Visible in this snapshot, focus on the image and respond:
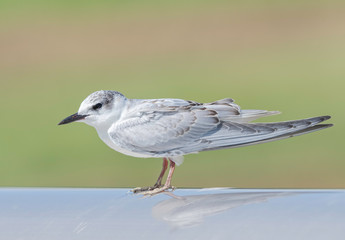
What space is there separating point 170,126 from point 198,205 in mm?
673

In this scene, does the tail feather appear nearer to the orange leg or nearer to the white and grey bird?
the white and grey bird

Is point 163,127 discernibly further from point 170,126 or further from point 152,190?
point 152,190

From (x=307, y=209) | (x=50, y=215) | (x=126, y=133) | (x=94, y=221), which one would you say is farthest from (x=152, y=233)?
(x=126, y=133)

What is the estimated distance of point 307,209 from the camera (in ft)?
4.71

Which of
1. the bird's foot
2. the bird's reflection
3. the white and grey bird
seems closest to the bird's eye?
the white and grey bird

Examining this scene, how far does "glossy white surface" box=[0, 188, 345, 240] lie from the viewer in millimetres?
1283

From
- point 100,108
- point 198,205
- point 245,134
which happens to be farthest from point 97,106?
point 198,205

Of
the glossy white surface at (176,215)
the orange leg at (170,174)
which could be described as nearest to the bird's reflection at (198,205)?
the glossy white surface at (176,215)

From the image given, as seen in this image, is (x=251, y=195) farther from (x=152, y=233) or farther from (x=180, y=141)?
(x=180, y=141)

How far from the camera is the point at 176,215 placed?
4.70 ft

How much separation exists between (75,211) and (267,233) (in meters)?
0.49

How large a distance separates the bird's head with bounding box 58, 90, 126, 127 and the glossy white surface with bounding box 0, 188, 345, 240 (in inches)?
14.8

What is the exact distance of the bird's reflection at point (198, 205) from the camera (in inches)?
54.9

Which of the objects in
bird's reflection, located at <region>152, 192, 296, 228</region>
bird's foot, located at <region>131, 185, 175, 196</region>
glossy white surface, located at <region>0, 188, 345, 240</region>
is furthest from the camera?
bird's foot, located at <region>131, 185, 175, 196</region>
